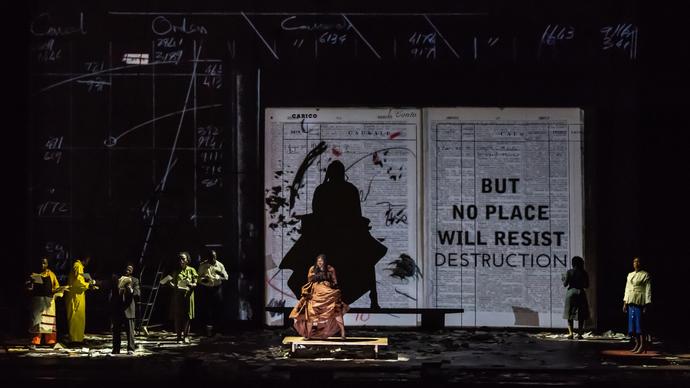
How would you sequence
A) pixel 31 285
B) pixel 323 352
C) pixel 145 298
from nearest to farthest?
pixel 323 352
pixel 31 285
pixel 145 298

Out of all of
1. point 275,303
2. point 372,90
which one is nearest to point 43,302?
point 275,303

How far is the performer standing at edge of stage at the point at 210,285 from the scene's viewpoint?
1889cm

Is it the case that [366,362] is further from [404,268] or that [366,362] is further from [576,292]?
[576,292]

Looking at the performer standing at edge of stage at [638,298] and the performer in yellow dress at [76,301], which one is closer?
the performer standing at edge of stage at [638,298]

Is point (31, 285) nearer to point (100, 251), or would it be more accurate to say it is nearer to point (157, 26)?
point (100, 251)

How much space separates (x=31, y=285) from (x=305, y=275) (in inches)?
201

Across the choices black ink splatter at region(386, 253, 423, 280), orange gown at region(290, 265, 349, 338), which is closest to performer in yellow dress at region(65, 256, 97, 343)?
orange gown at region(290, 265, 349, 338)

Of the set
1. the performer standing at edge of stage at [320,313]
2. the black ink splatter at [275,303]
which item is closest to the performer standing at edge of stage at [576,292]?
the performer standing at edge of stage at [320,313]

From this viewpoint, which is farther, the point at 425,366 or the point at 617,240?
the point at 617,240

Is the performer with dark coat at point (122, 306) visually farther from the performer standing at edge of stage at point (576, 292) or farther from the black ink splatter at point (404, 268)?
the performer standing at edge of stage at point (576, 292)

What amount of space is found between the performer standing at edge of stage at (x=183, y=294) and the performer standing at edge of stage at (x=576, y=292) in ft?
21.7

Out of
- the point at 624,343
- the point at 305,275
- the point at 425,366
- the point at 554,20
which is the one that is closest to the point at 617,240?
the point at 624,343

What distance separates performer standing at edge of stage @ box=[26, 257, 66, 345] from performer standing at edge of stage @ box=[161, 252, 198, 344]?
198cm

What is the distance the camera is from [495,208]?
66.0ft
